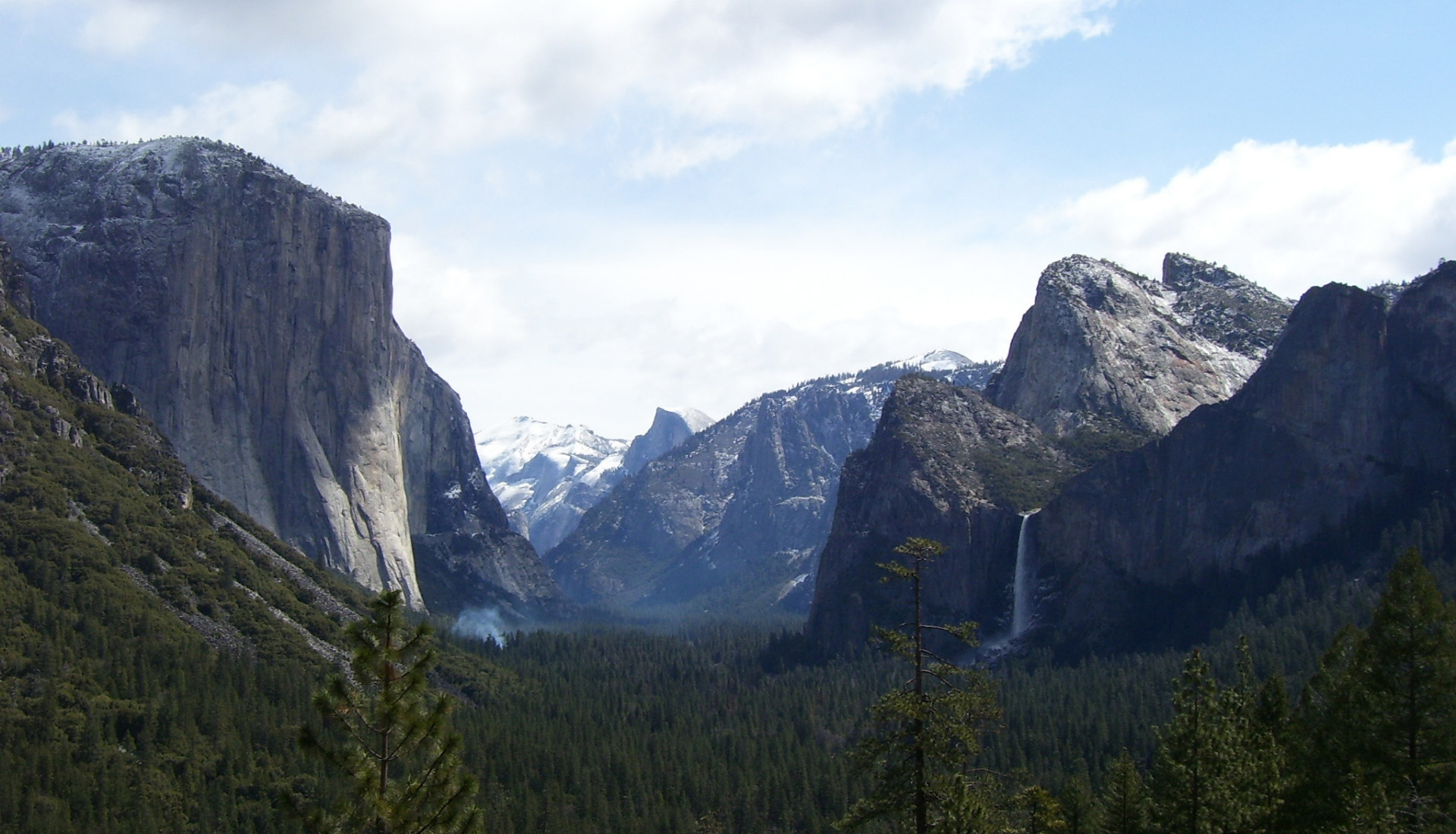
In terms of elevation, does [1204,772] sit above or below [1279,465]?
below

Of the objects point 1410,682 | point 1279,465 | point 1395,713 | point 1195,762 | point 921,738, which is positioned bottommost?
point 1195,762

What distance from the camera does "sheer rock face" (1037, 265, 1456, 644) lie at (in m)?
168

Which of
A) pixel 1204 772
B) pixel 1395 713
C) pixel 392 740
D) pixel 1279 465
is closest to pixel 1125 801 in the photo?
pixel 1395 713

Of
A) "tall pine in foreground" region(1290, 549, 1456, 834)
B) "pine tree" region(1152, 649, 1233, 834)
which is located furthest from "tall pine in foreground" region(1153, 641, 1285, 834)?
"tall pine in foreground" region(1290, 549, 1456, 834)

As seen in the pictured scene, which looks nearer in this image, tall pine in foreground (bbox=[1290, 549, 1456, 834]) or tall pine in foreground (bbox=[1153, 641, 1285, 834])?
tall pine in foreground (bbox=[1153, 641, 1285, 834])

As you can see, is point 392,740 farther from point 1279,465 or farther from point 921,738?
point 1279,465

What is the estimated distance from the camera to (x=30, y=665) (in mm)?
109062

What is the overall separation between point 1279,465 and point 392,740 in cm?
16906

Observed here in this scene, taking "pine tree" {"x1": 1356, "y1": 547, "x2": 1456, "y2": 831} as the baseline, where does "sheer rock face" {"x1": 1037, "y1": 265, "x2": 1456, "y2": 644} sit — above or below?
above

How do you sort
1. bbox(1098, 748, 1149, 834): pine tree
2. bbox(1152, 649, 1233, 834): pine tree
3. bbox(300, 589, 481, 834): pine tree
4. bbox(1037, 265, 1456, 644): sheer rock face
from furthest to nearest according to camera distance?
bbox(1037, 265, 1456, 644): sheer rock face → bbox(1098, 748, 1149, 834): pine tree → bbox(1152, 649, 1233, 834): pine tree → bbox(300, 589, 481, 834): pine tree

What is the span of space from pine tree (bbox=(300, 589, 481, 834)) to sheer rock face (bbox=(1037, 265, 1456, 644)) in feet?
537

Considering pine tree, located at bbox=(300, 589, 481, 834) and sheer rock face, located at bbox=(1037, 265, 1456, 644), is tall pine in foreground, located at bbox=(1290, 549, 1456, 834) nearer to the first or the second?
pine tree, located at bbox=(300, 589, 481, 834)

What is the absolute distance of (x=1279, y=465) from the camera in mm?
175125

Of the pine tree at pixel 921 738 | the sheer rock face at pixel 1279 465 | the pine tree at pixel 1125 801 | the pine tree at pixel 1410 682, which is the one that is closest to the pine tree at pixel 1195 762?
the pine tree at pixel 1410 682
